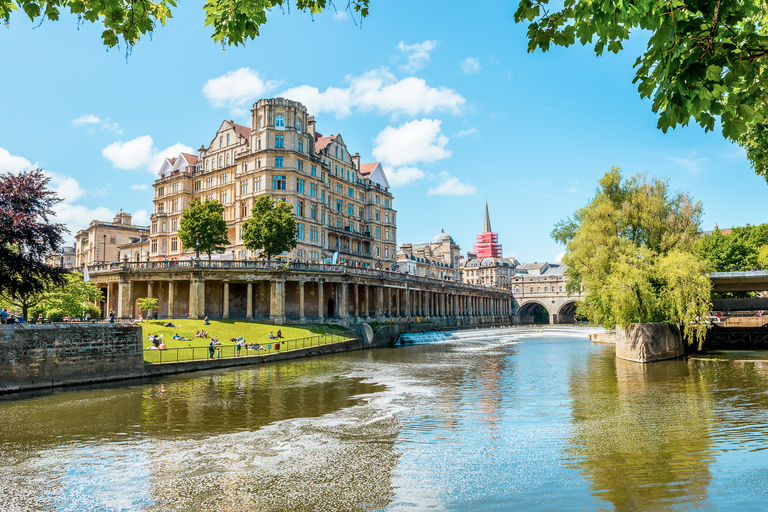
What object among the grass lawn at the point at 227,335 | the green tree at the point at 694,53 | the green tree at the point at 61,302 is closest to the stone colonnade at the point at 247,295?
the grass lawn at the point at 227,335

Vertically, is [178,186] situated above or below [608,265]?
above

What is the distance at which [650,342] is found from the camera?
35156 millimetres

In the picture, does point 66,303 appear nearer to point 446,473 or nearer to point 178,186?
point 446,473

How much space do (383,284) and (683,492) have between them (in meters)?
62.4

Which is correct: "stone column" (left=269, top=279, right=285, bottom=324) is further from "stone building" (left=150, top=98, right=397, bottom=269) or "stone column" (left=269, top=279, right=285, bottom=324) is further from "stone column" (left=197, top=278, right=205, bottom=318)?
"stone building" (left=150, top=98, right=397, bottom=269)

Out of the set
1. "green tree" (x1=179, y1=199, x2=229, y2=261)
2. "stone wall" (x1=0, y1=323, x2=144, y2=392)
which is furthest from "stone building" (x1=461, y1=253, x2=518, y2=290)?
"stone wall" (x1=0, y1=323, x2=144, y2=392)

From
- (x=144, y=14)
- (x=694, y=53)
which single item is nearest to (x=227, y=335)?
(x=144, y=14)

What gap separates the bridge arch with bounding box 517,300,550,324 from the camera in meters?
144

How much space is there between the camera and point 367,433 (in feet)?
53.4

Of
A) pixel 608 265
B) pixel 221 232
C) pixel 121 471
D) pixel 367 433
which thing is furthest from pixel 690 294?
pixel 221 232

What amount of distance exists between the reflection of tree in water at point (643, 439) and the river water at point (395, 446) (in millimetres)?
62

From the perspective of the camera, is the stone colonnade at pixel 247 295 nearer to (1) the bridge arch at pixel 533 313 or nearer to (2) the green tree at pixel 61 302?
(2) the green tree at pixel 61 302

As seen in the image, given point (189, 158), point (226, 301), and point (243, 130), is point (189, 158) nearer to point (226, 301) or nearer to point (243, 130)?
point (243, 130)

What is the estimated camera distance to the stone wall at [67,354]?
25422 millimetres
